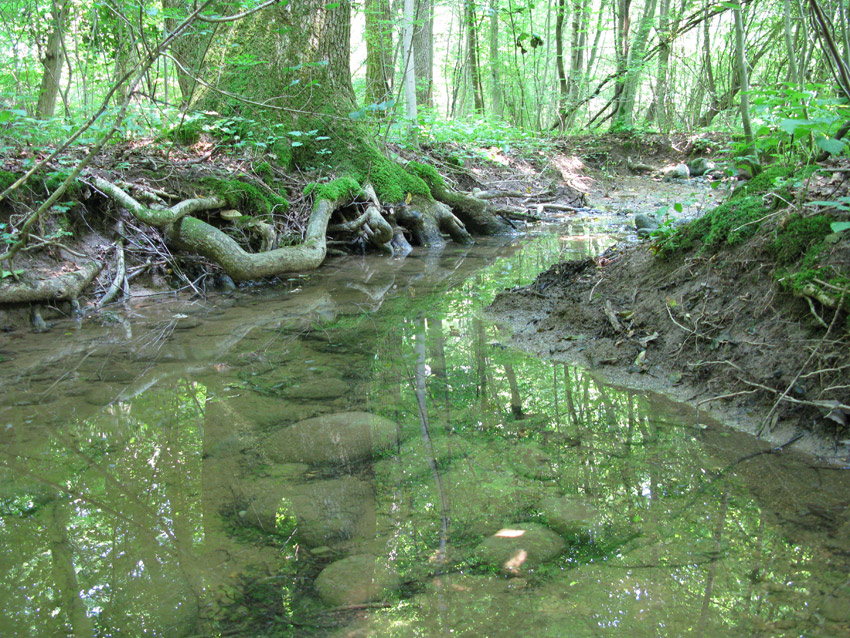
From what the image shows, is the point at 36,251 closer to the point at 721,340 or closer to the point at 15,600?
the point at 15,600

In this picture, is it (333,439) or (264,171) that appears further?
→ (264,171)

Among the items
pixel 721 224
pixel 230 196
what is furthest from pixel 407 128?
pixel 721 224

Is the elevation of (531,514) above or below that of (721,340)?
below

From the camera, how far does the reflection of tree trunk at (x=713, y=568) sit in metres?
1.69

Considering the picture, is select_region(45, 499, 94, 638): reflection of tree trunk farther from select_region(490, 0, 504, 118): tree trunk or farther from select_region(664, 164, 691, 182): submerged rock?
select_region(490, 0, 504, 118): tree trunk

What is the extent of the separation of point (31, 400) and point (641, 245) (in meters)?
4.65

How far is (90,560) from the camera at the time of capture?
6.82 ft

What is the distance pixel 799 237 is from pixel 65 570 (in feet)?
12.7

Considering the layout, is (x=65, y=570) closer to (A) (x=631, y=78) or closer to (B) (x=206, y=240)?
(B) (x=206, y=240)

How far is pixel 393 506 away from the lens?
2.41 m

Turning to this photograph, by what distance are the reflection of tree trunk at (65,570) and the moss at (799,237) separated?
3.69 m

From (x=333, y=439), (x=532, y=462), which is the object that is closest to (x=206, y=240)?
(x=333, y=439)

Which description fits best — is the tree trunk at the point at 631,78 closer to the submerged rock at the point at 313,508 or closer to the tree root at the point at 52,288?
the tree root at the point at 52,288

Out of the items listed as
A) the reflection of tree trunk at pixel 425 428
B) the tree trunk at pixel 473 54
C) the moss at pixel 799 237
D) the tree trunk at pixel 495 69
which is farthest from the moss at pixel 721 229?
the tree trunk at pixel 495 69
